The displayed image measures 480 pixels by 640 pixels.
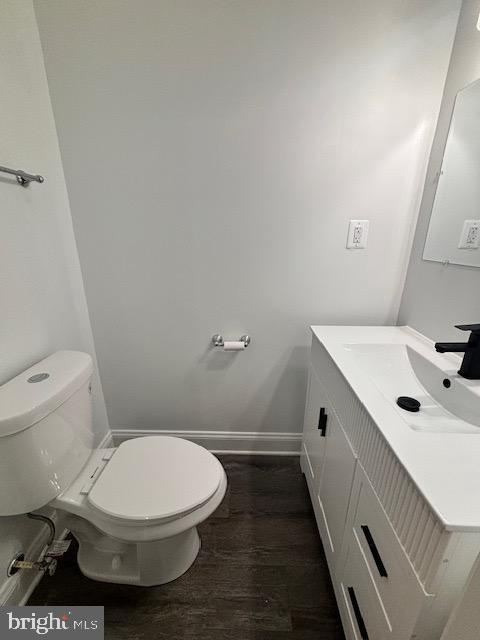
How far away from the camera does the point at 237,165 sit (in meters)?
1.17

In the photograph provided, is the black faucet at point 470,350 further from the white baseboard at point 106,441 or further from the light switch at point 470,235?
the white baseboard at point 106,441

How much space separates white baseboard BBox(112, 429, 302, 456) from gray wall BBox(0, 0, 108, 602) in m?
0.61

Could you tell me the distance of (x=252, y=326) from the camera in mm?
1396

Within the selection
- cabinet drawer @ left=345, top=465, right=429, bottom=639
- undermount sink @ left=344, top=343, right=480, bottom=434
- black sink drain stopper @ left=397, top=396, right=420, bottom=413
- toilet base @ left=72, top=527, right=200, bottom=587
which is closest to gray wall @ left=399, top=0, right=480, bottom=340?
undermount sink @ left=344, top=343, right=480, bottom=434

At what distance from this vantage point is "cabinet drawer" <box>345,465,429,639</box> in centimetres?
52

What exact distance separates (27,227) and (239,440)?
144 cm

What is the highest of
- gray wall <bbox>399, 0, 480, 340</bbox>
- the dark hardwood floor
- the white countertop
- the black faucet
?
gray wall <bbox>399, 0, 480, 340</bbox>

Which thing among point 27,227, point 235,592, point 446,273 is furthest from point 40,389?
point 446,273

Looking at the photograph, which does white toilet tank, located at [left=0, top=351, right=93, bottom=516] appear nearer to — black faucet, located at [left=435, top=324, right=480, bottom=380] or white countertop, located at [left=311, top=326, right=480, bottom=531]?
white countertop, located at [left=311, top=326, right=480, bottom=531]

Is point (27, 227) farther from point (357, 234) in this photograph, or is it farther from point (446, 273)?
point (446, 273)

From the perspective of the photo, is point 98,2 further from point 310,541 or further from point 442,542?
point 310,541

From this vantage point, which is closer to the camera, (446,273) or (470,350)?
(470,350)

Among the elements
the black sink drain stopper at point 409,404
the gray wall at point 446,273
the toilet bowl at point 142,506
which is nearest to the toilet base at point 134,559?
the toilet bowl at point 142,506

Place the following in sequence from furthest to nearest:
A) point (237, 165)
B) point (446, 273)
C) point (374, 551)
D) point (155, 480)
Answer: point (237, 165) → point (446, 273) → point (155, 480) → point (374, 551)
